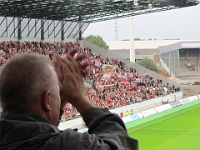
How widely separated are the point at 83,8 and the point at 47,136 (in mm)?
28183

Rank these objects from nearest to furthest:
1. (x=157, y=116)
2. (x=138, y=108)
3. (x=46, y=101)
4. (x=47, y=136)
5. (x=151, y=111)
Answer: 1. (x=47, y=136)
2. (x=46, y=101)
3. (x=157, y=116)
4. (x=151, y=111)
5. (x=138, y=108)

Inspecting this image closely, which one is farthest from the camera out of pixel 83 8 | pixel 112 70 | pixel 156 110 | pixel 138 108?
pixel 112 70

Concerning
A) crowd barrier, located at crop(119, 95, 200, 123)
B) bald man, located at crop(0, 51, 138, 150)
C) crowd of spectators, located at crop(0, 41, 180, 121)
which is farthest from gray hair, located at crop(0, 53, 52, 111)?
crowd of spectators, located at crop(0, 41, 180, 121)

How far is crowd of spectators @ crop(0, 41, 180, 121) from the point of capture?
24.9m

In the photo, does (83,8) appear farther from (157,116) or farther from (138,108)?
(157,116)

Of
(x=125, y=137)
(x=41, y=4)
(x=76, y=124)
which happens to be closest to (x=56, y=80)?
(x=125, y=137)

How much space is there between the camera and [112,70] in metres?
31.6

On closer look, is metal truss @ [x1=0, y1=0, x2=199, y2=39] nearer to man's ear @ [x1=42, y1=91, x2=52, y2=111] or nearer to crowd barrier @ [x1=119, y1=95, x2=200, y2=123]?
crowd barrier @ [x1=119, y1=95, x2=200, y2=123]

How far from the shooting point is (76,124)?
18281mm

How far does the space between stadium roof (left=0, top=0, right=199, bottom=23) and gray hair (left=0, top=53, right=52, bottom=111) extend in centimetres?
2278

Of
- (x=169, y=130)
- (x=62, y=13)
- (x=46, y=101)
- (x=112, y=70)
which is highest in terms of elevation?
(x=62, y=13)

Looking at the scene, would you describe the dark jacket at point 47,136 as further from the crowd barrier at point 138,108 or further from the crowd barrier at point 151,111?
the crowd barrier at point 151,111

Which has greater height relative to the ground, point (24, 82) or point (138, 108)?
point (24, 82)

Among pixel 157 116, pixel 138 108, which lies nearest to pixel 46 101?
pixel 157 116
